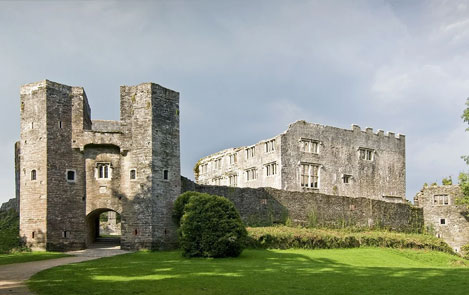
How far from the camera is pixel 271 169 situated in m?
47.8

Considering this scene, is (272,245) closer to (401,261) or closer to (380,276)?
(401,261)

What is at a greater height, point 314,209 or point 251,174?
point 251,174

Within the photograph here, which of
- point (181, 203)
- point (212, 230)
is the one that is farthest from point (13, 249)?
point (212, 230)

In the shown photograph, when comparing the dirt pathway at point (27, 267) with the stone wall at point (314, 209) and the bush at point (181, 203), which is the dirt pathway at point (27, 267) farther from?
the stone wall at point (314, 209)

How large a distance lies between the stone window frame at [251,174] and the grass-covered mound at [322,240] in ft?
41.6

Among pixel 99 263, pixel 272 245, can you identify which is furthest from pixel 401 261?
pixel 99 263

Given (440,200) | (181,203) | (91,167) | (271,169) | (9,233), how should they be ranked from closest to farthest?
(181,203) → (9,233) → (91,167) → (440,200) → (271,169)

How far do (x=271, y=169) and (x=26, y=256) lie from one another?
85.2ft

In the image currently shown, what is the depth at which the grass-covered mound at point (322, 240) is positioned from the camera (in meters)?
30.6

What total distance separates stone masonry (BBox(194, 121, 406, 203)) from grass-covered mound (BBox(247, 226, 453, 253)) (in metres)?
9.36

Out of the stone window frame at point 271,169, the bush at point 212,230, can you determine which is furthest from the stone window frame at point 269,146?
the bush at point 212,230

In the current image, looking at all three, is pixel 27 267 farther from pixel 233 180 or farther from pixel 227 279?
pixel 233 180

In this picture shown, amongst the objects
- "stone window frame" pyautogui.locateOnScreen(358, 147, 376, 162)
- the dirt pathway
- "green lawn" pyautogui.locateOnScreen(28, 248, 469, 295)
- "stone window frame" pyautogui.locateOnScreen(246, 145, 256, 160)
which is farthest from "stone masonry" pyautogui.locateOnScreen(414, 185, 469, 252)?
the dirt pathway

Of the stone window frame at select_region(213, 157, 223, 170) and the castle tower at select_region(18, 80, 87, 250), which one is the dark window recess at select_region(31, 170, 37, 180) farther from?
the stone window frame at select_region(213, 157, 223, 170)
